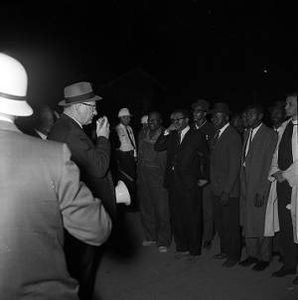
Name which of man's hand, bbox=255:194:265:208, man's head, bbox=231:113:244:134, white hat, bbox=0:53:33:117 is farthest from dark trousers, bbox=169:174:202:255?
white hat, bbox=0:53:33:117

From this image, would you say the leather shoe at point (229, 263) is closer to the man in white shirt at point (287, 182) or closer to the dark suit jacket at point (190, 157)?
the man in white shirt at point (287, 182)

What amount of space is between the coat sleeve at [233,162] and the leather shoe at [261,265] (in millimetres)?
971

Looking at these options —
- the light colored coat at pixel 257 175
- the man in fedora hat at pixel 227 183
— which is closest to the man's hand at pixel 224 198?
the man in fedora hat at pixel 227 183

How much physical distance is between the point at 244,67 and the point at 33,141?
18.6 meters

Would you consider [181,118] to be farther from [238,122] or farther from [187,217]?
[238,122]

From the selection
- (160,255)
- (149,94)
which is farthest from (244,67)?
(160,255)

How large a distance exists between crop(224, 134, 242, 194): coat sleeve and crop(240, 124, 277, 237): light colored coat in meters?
0.13

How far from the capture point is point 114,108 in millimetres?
15438

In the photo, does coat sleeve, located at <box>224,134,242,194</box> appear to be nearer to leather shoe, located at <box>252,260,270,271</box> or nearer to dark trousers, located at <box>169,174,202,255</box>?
dark trousers, located at <box>169,174,202,255</box>

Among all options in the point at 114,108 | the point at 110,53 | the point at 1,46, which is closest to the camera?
the point at 1,46

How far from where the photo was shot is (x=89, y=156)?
3.96 meters

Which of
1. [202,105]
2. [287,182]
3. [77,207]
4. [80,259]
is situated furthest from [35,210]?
[202,105]

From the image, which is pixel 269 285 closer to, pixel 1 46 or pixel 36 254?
pixel 36 254

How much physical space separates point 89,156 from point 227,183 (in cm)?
242
